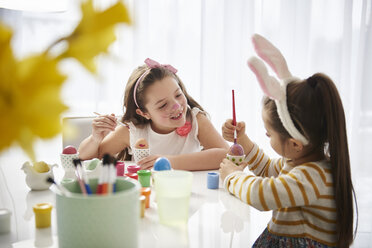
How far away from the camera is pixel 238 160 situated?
3.45ft

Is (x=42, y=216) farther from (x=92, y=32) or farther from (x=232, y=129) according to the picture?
(x=232, y=129)

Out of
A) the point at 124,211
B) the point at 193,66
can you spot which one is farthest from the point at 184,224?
the point at 193,66

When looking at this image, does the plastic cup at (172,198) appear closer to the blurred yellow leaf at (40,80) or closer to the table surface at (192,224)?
the table surface at (192,224)

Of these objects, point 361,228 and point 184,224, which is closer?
point 184,224

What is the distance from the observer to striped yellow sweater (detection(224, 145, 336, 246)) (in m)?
0.78

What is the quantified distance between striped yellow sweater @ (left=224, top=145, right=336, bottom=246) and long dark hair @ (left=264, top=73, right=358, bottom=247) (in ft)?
0.06

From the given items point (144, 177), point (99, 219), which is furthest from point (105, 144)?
point (99, 219)

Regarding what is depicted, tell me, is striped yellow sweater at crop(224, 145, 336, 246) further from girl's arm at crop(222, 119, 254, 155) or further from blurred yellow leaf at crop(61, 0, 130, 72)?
blurred yellow leaf at crop(61, 0, 130, 72)

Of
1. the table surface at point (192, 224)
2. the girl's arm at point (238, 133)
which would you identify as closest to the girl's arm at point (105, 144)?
the table surface at point (192, 224)

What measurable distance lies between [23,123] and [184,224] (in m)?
0.57

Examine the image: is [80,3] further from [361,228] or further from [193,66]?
[361,228]

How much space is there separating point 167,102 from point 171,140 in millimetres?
229

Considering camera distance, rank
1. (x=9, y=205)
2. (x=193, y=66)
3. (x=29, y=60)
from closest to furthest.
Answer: (x=29, y=60) < (x=9, y=205) < (x=193, y=66)

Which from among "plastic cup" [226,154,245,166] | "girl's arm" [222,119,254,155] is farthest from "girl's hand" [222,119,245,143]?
"plastic cup" [226,154,245,166]
